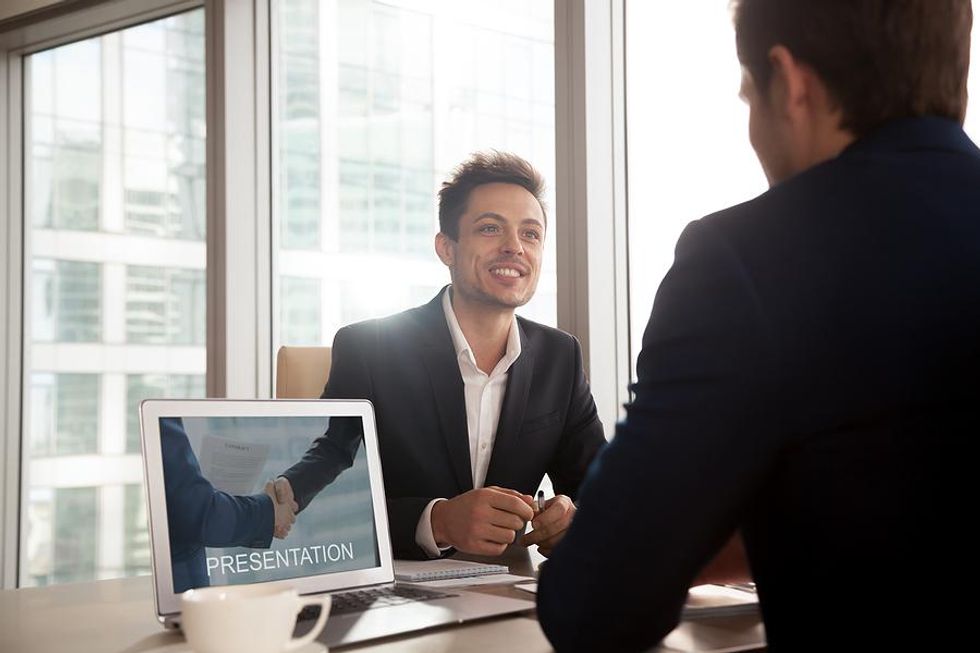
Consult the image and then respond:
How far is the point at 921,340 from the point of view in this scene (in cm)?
81

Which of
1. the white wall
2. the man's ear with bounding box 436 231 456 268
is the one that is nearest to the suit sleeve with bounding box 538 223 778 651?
the man's ear with bounding box 436 231 456 268

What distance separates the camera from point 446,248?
254 centimetres

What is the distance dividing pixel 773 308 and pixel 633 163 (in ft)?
6.94

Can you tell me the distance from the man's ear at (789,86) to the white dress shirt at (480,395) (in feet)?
4.64

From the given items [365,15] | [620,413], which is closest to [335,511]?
[620,413]

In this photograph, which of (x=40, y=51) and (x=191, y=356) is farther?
(x=40, y=51)

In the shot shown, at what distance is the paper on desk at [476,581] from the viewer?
1.52 m

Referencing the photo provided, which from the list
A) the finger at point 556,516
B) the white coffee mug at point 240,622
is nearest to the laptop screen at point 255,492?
the white coffee mug at point 240,622

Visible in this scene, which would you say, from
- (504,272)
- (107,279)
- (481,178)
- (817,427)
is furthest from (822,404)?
(107,279)

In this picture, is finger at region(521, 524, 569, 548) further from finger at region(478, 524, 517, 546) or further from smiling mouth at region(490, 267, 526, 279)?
smiling mouth at region(490, 267, 526, 279)

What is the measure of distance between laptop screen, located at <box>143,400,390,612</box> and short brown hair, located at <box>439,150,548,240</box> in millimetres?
1083

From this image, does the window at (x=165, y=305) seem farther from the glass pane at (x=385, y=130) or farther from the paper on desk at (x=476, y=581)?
the paper on desk at (x=476, y=581)

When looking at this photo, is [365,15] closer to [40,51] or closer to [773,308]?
[40,51]

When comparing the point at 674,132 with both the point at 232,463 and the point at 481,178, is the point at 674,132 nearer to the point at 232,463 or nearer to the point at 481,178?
the point at 481,178
